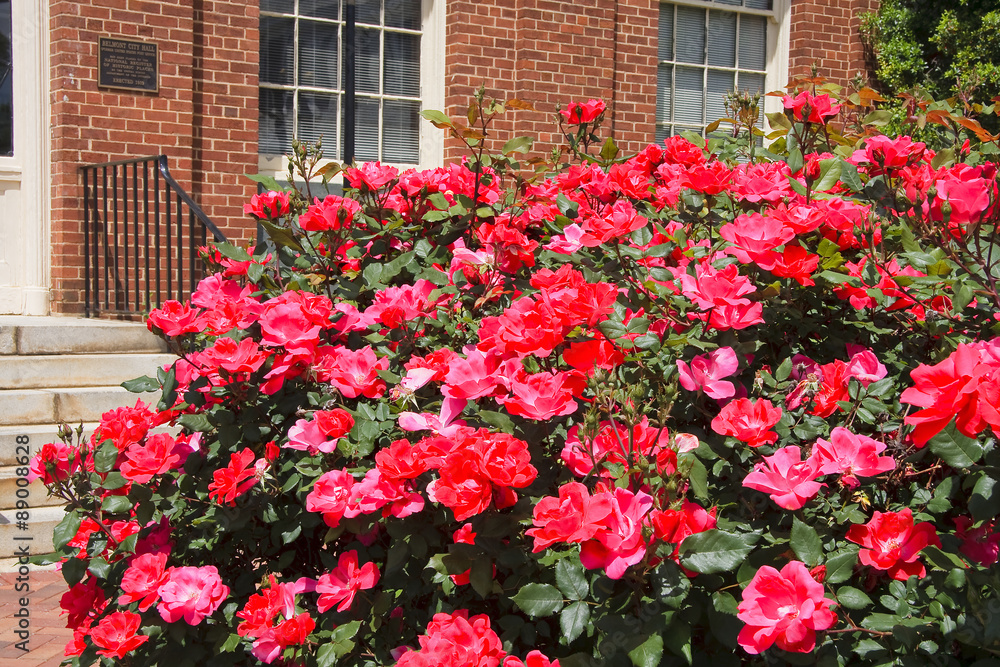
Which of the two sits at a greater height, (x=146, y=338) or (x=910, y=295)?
(x=910, y=295)

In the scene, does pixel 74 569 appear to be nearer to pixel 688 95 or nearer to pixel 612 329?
pixel 612 329

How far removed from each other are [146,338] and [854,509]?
5063 mm

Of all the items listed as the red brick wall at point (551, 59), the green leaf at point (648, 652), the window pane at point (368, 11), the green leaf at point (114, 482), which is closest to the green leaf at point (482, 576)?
the green leaf at point (648, 652)

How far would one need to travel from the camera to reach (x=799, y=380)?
5.26 feet

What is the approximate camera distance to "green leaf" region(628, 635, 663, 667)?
46.4 inches

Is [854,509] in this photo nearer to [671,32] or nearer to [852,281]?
[852,281]

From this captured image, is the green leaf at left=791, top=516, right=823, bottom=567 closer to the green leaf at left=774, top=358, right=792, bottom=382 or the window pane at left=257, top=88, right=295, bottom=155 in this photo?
the green leaf at left=774, top=358, right=792, bottom=382

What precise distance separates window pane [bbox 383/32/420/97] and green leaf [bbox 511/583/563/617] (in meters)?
6.55

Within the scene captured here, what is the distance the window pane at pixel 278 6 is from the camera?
6.89m

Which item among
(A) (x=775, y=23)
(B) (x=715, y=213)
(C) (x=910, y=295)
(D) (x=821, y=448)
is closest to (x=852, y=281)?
(C) (x=910, y=295)

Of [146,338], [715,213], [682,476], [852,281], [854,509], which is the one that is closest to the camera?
[682,476]

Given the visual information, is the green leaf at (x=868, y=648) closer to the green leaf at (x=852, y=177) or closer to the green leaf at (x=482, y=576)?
the green leaf at (x=482, y=576)

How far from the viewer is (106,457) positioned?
1917 millimetres

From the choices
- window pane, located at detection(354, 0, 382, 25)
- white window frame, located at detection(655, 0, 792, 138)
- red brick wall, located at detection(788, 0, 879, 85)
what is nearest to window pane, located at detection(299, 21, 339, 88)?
window pane, located at detection(354, 0, 382, 25)
